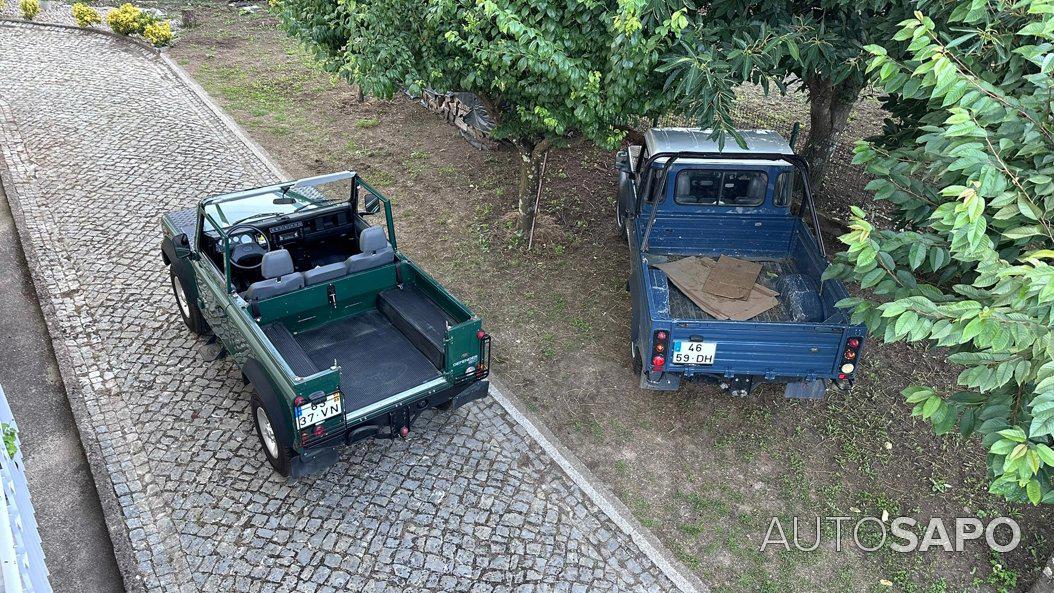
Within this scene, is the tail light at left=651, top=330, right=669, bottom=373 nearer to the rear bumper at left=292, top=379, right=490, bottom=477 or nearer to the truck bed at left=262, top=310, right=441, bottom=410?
the rear bumper at left=292, top=379, right=490, bottom=477

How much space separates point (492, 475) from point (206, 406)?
3074mm

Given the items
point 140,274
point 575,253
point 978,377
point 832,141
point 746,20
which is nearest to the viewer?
point 978,377

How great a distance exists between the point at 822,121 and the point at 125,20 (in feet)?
55.4

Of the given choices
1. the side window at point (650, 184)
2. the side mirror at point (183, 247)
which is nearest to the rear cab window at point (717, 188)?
the side window at point (650, 184)

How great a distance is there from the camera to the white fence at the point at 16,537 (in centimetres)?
358

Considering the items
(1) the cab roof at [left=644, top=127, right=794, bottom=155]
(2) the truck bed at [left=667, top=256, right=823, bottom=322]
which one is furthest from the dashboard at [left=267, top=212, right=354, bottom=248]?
(1) the cab roof at [left=644, top=127, right=794, bottom=155]

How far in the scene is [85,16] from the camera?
59.4 feet

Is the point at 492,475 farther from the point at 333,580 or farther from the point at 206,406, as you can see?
the point at 206,406

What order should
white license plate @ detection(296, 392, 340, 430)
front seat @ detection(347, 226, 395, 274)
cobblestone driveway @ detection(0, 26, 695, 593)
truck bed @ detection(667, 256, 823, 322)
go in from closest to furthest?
white license plate @ detection(296, 392, 340, 430)
cobblestone driveway @ detection(0, 26, 695, 593)
front seat @ detection(347, 226, 395, 274)
truck bed @ detection(667, 256, 823, 322)

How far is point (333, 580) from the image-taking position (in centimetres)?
555

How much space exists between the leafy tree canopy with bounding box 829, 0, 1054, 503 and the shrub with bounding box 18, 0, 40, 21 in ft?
70.4

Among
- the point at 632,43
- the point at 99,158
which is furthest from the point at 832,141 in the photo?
the point at 99,158

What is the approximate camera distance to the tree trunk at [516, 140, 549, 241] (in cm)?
937

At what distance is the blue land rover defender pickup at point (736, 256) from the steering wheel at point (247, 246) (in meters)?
3.90
